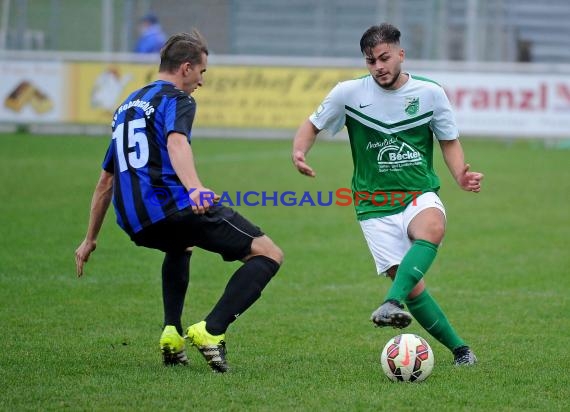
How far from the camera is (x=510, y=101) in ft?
68.5

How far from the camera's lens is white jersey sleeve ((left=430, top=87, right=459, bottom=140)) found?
18.9 feet

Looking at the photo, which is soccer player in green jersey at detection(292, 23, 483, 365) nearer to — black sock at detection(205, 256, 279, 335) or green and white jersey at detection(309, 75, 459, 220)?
green and white jersey at detection(309, 75, 459, 220)

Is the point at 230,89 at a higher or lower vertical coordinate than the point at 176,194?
lower

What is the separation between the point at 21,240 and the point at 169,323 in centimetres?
484

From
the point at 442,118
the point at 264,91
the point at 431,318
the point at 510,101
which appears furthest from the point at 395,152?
Answer: the point at 264,91

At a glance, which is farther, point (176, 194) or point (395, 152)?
point (395, 152)

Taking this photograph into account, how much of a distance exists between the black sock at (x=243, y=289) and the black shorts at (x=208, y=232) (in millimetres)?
83

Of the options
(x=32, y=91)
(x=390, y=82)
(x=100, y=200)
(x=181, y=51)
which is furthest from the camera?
(x=32, y=91)

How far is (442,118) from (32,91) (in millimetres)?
16764

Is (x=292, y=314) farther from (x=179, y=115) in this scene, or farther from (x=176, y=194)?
(x=179, y=115)

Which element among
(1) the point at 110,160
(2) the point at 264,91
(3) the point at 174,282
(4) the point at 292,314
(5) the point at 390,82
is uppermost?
(5) the point at 390,82

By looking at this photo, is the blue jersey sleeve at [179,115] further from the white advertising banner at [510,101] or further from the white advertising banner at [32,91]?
the white advertising banner at [32,91]

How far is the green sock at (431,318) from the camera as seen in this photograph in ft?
18.6

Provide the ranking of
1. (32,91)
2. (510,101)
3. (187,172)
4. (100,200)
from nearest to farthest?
(187,172) < (100,200) < (510,101) < (32,91)
